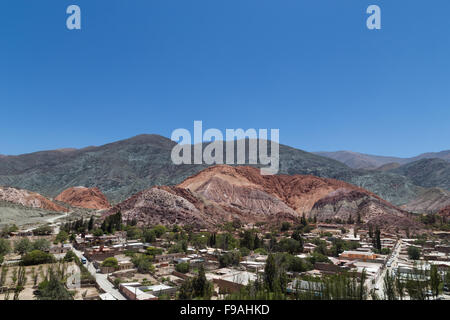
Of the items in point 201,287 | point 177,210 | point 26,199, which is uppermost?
point 26,199

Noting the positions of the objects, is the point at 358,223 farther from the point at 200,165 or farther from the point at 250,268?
the point at 200,165

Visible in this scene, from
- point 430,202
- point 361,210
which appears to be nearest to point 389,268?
point 361,210

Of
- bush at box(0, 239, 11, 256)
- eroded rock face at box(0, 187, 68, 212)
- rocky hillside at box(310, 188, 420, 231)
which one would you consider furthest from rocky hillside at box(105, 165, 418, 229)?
eroded rock face at box(0, 187, 68, 212)

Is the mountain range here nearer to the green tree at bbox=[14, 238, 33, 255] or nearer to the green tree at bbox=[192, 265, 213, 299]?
the green tree at bbox=[14, 238, 33, 255]

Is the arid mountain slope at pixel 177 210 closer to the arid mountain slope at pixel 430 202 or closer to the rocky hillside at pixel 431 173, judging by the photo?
the arid mountain slope at pixel 430 202

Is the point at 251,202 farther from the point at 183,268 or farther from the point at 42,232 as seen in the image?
the point at 183,268

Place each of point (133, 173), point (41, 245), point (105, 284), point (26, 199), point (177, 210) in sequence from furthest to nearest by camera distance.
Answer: point (133, 173) < point (26, 199) < point (177, 210) < point (41, 245) < point (105, 284)

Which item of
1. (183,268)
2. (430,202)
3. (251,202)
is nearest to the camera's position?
(183,268)
